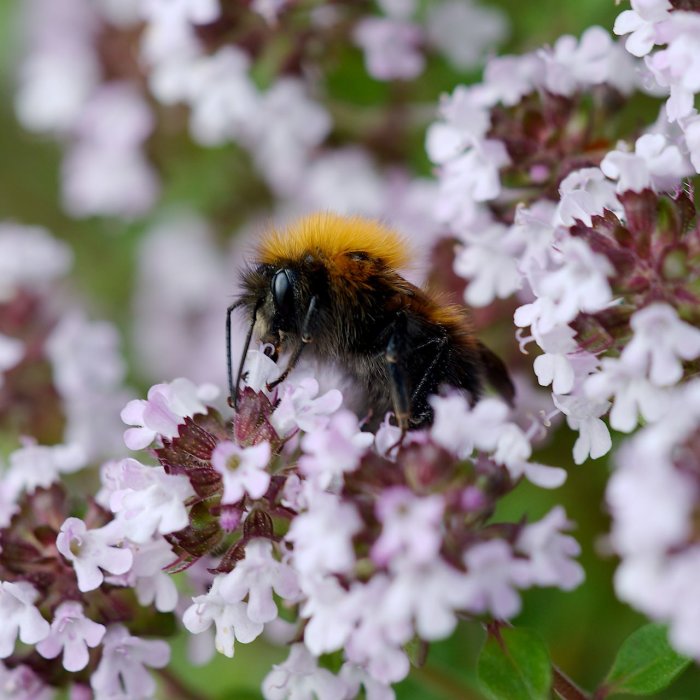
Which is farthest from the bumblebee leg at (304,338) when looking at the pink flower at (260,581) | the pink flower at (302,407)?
the pink flower at (260,581)

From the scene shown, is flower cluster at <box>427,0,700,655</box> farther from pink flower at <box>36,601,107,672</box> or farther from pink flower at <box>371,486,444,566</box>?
pink flower at <box>36,601,107,672</box>

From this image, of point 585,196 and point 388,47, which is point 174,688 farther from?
point 388,47

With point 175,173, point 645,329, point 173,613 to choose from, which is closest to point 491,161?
point 645,329

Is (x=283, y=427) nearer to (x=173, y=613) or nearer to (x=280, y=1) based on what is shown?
(x=173, y=613)

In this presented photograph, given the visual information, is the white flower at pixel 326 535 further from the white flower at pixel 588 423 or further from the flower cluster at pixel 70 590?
the white flower at pixel 588 423

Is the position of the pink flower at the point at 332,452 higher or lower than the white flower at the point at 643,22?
lower

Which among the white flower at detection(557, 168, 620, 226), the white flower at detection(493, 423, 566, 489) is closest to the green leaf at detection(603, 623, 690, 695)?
the white flower at detection(493, 423, 566, 489)
